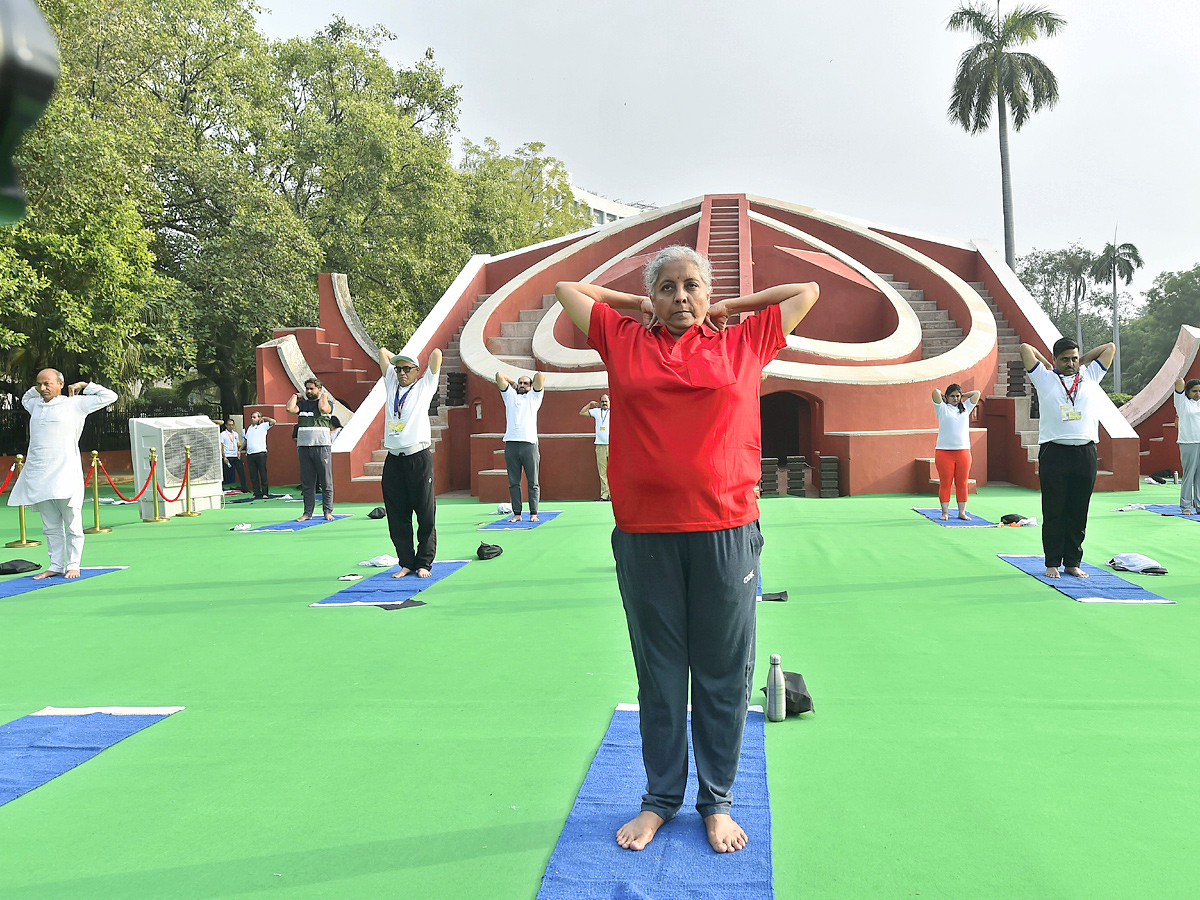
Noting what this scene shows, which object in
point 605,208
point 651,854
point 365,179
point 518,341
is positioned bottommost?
point 651,854

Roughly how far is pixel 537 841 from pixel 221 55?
24458 mm

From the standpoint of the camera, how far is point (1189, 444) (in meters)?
10.6

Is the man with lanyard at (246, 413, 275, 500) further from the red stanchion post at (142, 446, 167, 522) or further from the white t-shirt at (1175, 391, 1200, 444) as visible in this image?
the white t-shirt at (1175, 391, 1200, 444)

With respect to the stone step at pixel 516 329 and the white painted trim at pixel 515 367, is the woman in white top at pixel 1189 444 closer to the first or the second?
the white painted trim at pixel 515 367

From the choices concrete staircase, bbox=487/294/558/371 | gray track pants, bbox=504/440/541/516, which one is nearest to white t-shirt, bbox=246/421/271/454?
concrete staircase, bbox=487/294/558/371

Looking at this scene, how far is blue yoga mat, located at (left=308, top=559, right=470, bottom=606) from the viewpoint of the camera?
650 cm

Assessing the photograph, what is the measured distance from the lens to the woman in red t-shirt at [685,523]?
263 cm

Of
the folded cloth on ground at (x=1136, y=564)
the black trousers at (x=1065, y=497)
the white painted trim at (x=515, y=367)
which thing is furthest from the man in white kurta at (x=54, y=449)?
the folded cloth on ground at (x=1136, y=564)

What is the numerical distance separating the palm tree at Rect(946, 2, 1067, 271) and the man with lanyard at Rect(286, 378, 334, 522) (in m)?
23.3

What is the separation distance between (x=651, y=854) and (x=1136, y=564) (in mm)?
6018

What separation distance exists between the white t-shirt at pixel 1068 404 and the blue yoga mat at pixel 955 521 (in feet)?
10.5

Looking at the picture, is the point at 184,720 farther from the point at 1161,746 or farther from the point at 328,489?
the point at 328,489

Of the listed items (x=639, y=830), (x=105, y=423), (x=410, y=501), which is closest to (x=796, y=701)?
(x=639, y=830)

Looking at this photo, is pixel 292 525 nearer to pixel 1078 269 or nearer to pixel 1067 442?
pixel 1067 442
